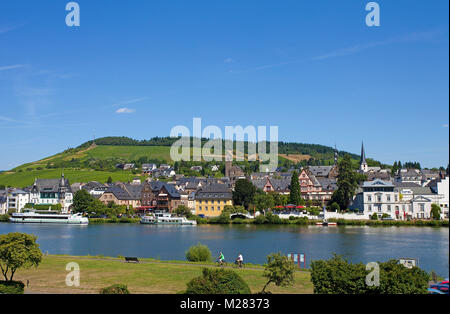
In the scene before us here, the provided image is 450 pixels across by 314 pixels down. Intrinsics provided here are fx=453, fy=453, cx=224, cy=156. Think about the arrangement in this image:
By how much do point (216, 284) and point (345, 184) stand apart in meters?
67.5

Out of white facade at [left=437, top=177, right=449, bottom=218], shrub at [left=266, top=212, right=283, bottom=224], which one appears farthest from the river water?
white facade at [left=437, top=177, right=449, bottom=218]

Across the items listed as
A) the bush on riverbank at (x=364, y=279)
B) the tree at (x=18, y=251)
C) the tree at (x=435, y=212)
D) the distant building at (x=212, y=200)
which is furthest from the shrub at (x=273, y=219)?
the bush on riverbank at (x=364, y=279)

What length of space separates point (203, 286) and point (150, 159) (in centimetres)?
16658

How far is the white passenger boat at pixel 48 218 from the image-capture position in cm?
7906

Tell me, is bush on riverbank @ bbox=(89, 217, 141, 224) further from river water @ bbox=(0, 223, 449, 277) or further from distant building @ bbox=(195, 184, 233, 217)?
river water @ bbox=(0, 223, 449, 277)

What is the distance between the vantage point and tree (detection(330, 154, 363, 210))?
77000 millimetres

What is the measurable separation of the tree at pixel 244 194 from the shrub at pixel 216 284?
6741 centimetres

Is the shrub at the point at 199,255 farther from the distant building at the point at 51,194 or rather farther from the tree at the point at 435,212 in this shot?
the distant building at the point at 51,194

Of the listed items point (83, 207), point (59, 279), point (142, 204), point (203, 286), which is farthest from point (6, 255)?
point (142, 204)

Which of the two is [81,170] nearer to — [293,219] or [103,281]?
[293,219]

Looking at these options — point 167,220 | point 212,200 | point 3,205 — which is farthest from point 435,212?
point 3,205

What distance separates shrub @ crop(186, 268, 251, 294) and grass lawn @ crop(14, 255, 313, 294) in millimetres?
4314

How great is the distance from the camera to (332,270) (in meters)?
16.1

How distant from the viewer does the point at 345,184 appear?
78.2 meters
